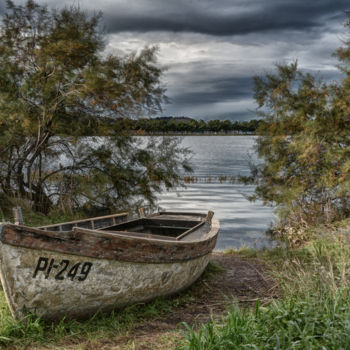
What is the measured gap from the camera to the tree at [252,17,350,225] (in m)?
11.7

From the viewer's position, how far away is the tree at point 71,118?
1070 centimetres

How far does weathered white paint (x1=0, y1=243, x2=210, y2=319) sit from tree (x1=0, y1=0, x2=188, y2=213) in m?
6.77

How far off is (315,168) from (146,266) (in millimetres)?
8741

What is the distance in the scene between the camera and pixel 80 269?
4566 mm

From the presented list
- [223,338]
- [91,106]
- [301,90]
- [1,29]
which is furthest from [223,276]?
[1,29]

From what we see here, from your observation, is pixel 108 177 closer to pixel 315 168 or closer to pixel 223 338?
pixel 315 168

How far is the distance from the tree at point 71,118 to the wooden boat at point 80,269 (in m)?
6.63

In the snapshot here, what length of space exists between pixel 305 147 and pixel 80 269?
9.28 meters

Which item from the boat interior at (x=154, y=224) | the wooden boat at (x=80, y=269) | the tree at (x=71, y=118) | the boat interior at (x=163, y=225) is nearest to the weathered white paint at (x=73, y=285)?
the wooden boat at (x=80, y=269)

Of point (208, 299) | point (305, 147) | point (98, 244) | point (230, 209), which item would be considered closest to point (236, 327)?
point (98, 244)

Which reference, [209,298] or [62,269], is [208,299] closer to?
[209,298]

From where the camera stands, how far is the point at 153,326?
4957mm

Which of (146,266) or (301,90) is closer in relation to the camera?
(146,266)

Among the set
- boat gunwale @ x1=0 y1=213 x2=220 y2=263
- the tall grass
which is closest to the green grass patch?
boat gunwale @ x1=0 y1=213 x2=220 y2=263
